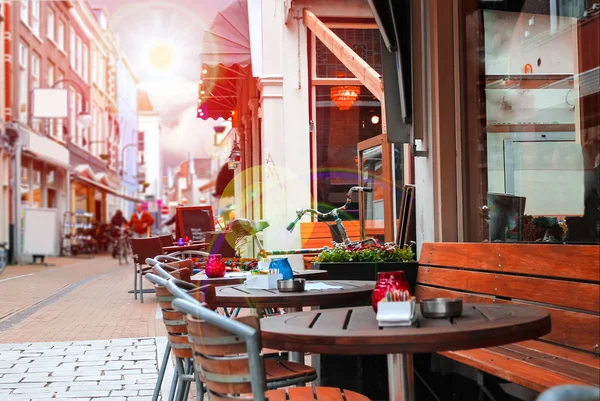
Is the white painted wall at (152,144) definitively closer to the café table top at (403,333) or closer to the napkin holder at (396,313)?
the café table top at (403,333)

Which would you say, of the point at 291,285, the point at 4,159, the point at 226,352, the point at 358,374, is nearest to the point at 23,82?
the point at 4,159

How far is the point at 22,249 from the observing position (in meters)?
20.4

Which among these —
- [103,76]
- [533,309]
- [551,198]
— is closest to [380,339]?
[533,309]

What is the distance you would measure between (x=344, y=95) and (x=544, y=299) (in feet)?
26.7

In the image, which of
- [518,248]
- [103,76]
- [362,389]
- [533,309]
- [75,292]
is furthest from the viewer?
[103,76]

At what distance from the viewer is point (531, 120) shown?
4.61 metres

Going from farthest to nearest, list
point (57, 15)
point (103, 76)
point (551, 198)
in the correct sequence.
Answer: point (103, 76) < point (57, 15) < point (551, 198)

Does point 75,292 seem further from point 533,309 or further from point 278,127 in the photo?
point 533,309

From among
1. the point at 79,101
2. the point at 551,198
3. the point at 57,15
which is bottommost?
the point at 551,198

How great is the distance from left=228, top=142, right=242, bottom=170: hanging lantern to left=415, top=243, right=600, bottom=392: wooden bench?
14990mm

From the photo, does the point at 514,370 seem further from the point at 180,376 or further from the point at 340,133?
the point at 340,133

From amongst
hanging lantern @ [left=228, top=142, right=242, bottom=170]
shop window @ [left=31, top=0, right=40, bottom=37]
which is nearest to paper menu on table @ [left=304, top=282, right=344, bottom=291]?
hanging lantern @ [left=228, top=142, right=242, bottom=170]

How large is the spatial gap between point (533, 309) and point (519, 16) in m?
2.43

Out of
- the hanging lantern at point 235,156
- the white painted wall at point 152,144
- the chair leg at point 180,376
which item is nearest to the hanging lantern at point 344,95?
the hanging lantern at point 235,156
